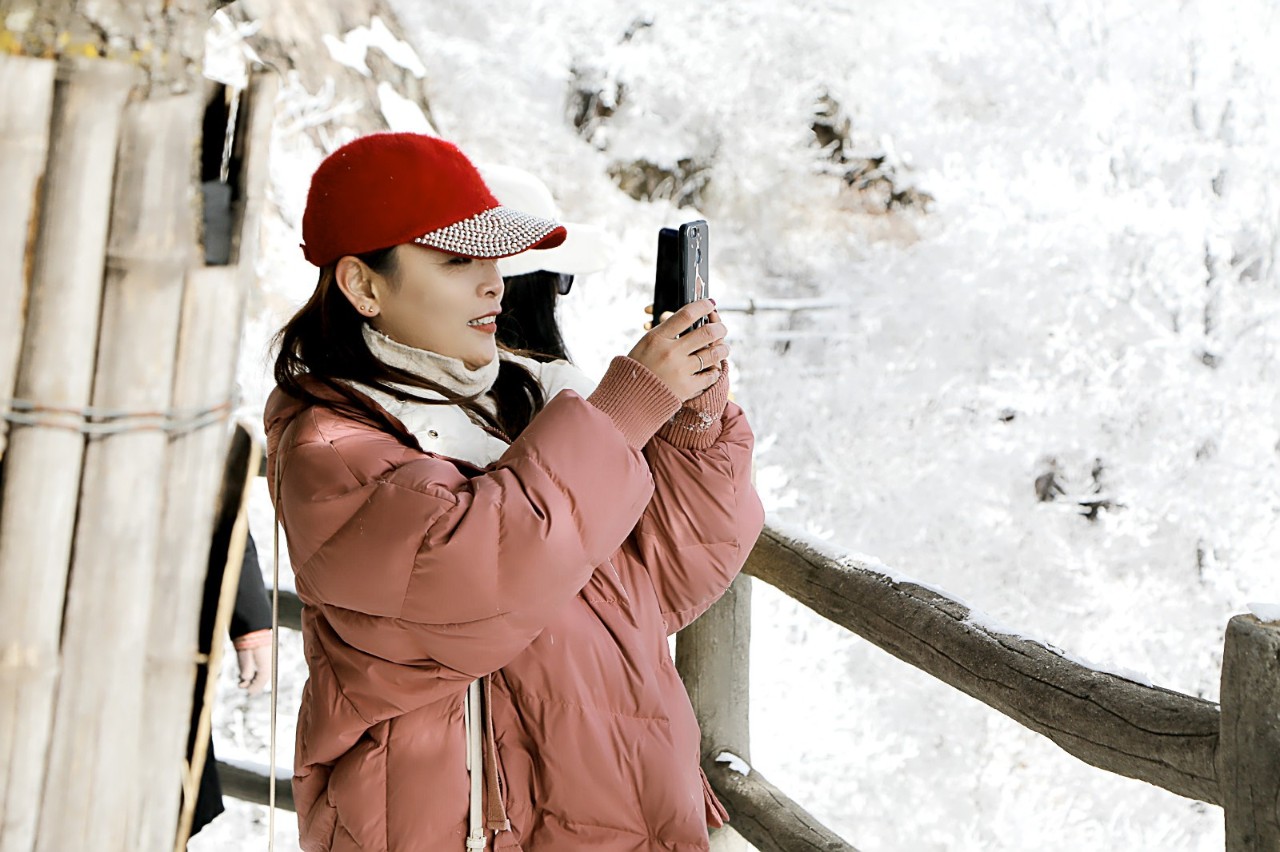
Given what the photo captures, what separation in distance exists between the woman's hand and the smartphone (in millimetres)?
122

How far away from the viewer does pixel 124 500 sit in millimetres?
838

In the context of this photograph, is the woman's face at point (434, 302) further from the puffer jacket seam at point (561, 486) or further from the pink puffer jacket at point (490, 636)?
the puffer jacket seam at point (561, 486)

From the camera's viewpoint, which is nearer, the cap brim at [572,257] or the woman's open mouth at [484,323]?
the woman's open mouth at [484,323]

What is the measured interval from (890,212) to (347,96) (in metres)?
4.06

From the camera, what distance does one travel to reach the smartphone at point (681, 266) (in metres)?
1.44

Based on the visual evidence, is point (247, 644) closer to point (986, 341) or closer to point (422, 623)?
point (422, 623)

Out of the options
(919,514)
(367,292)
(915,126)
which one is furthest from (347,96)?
(367,292)

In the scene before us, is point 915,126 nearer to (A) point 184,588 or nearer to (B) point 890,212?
(B) point 890,212

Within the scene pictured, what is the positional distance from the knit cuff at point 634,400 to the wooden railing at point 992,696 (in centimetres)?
55

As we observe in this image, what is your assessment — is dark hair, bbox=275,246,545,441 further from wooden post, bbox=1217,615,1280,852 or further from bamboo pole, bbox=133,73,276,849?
wooden post, bbox=1217,615,1280,852

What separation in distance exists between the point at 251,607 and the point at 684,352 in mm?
1041

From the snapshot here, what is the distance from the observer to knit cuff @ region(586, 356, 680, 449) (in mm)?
1243

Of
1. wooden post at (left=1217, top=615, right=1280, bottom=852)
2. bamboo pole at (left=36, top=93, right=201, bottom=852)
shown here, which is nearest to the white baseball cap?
bamboo pole at (left=36, top=93, right=201, bottom=852)

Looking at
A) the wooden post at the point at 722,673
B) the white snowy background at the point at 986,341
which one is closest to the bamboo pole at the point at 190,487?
the wooden post at the point at 722,673
